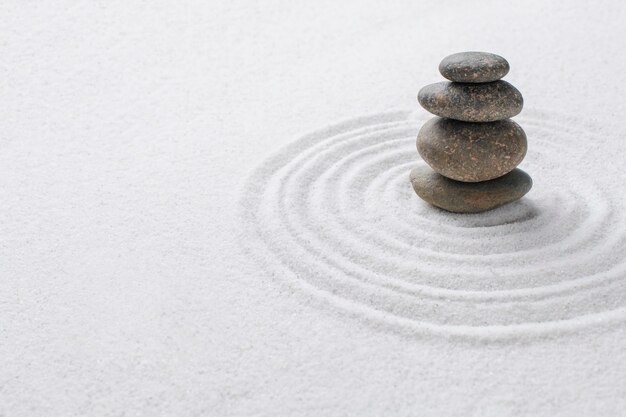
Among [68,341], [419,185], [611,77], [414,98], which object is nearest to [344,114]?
[414,98]

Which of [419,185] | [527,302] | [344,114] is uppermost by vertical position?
[344,114]

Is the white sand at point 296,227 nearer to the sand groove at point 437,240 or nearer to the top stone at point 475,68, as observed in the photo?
the sand groove at point 437,240

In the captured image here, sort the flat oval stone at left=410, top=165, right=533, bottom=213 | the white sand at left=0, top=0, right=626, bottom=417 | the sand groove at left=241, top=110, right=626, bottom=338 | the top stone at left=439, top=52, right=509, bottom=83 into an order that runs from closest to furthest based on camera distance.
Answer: the white sand at left=0, top=0, right=626, bottom=417 < the sand groove at left=241, top=110, right=626, bottom=338 < the top stone at left=439, top=52, right=509, bottom=83 < the flat oval stone at left=410, top=165, right=533, bottom=213

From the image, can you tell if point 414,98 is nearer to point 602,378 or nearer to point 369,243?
point 369,243

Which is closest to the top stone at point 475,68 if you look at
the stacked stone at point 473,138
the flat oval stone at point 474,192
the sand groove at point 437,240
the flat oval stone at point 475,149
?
the stacked stone at point 473,138

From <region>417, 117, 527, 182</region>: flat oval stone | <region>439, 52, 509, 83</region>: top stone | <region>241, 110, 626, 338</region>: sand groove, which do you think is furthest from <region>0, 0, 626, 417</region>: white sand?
<region>439, 52, 509, 83</region>: top stone

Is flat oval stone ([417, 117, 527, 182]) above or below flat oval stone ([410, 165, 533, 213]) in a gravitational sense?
above

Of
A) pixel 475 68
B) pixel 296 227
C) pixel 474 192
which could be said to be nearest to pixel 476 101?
pixel 475 68

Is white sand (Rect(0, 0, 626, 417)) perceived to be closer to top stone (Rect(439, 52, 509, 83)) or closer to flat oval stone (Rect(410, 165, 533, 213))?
flat oval stone (Rect(410, 165, 533, 213))
